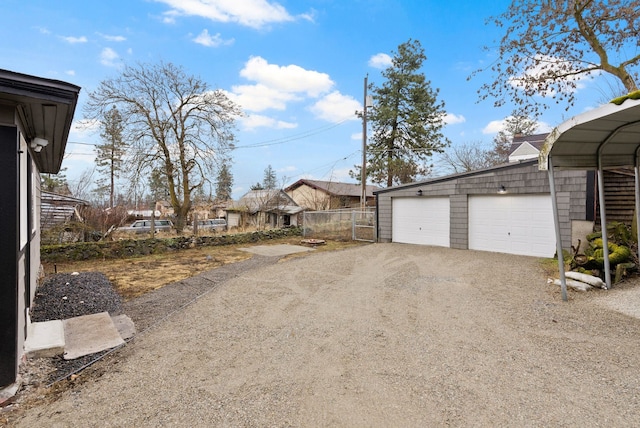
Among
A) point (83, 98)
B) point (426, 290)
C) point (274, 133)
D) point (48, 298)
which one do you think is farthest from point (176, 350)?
point (274, 133)

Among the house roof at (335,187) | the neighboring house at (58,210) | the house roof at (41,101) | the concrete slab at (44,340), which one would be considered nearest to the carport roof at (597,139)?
the house roof at (41,101)

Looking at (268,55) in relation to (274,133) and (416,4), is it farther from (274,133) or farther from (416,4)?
(274,133)

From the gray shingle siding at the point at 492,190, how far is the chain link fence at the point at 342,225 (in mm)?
855

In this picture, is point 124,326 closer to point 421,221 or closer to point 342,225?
point 421,221

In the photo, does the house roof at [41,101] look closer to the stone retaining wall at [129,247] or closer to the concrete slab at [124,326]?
the concrete slab at [124,326]

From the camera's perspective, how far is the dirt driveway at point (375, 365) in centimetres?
236

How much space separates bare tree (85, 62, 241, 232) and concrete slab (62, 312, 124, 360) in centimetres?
1084

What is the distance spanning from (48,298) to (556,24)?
1482 cm

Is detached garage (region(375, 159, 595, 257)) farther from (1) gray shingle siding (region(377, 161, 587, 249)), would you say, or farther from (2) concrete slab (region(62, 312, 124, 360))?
(2) concrete slab (region(62, 312, 124, 360))

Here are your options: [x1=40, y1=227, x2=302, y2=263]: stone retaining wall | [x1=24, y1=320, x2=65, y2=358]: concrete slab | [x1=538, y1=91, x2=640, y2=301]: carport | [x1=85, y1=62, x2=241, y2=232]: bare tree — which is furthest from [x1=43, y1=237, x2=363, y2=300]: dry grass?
[x1=538, y1=91, x2=640, y2=301]: carport

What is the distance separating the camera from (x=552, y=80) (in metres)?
10.5

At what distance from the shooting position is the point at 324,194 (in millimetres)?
26203

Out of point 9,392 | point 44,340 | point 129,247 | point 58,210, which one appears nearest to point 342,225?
point 129,247

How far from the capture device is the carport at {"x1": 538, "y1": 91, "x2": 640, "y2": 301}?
416cm
